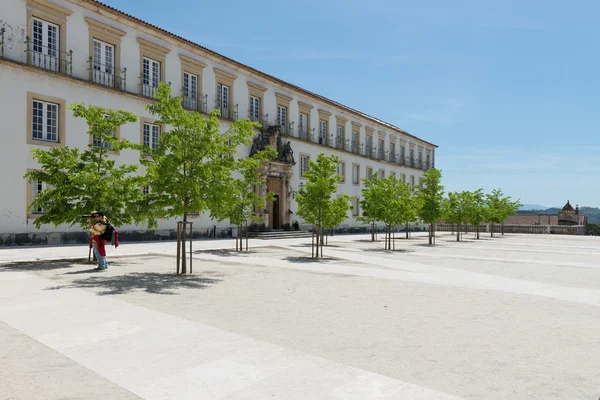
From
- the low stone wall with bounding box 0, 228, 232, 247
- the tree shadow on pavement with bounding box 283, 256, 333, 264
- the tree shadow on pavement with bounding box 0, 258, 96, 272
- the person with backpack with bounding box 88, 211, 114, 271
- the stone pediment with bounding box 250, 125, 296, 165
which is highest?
the stone pediment with bounding box 250, 125, 296, 165

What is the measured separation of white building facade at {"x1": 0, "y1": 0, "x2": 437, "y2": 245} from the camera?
20.4 metres

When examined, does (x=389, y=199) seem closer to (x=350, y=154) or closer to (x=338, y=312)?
(x=338, y=312)

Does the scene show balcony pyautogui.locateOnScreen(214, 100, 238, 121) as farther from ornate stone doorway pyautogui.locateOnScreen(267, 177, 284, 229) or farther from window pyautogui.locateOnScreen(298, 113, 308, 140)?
window pyautogui.locateOnScreen(298, 113, 308, 140)

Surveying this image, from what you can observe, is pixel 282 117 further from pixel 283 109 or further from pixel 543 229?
pixel 543 229

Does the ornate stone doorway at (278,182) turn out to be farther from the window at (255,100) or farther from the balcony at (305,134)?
the balcony at (305,134)

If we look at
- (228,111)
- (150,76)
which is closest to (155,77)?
(150,76)

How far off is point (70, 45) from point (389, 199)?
18.0 meters

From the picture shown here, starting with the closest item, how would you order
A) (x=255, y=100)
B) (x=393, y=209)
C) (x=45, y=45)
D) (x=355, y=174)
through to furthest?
(x=45, y=45) < (x=393, y=209) < (x=255, y=100) < (x=355, y=174)

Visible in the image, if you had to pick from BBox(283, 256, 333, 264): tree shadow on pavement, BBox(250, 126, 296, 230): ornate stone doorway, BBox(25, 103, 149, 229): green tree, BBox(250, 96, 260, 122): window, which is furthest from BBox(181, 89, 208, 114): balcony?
BBox(283, 256, 333, 264): tree shadow on pavement

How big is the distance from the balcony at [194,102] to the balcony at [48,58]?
7.26 metres

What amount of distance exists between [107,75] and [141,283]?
56.9 ft

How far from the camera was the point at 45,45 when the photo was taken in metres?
21.6

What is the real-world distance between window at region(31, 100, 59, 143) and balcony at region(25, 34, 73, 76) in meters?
1.72

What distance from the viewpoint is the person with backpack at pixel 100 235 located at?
42.4 ft
